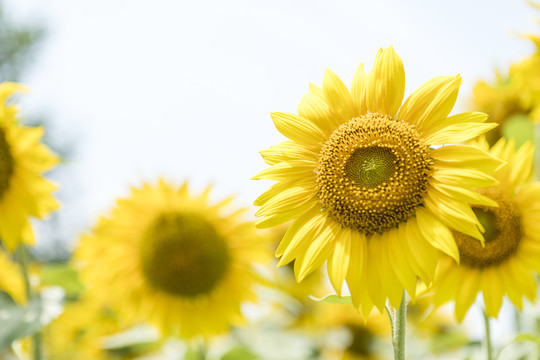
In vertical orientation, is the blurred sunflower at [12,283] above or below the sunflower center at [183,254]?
below

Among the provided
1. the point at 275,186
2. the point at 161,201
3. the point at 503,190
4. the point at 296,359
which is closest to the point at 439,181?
the point at 275,186

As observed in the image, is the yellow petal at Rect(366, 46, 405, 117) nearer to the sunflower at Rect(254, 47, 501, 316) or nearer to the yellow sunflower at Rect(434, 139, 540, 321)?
the sunflower at Rect(254, 47, 501, 316)

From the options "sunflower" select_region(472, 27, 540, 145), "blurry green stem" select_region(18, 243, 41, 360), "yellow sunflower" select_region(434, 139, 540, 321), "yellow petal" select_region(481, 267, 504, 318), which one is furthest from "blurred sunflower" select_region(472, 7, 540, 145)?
"blurry green stem" select_region(18, 243, 41, 360)

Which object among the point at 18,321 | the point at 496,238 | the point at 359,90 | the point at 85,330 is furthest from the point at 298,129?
the point at 85,330

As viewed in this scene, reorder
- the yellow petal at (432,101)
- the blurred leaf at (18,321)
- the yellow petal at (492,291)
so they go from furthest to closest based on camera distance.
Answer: the blurred leaf at (18,321), the yellow petal at (492,291), the yellow petal at (432,101)

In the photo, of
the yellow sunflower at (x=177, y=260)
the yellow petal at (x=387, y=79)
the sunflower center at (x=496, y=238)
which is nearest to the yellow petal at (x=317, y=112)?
the yellow petal at (x=387, y=79)

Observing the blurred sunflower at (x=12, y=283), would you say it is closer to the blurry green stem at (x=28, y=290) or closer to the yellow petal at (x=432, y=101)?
the blurry green stem at (x=28, y=290)

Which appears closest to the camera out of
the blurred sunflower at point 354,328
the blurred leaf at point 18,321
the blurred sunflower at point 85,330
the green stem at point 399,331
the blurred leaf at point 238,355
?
the green stem at point 399,331
